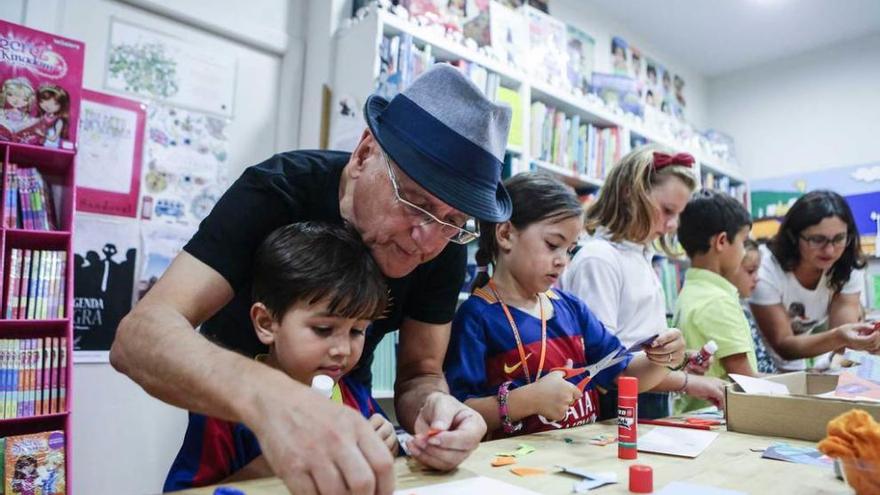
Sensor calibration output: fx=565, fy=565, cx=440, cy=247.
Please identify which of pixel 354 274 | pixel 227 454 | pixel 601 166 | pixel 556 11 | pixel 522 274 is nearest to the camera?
pixel 227 454

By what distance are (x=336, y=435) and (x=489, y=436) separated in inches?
31.2

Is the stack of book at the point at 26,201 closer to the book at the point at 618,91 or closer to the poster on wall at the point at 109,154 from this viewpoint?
the poster on wall at the point at 109,154

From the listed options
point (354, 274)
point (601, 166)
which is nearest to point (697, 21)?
point (601, 166)

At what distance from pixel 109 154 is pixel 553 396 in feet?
6.12

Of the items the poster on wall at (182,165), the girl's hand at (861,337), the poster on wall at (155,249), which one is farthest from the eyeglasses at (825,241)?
the poster on wall at (155,249)

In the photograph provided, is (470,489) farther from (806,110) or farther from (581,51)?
(806,110)

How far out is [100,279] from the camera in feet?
6.75

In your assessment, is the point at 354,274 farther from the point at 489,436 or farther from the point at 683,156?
the point at 683,156

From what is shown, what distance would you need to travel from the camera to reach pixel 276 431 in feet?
1.81

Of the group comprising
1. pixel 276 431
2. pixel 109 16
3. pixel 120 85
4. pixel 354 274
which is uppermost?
pixel 109 16

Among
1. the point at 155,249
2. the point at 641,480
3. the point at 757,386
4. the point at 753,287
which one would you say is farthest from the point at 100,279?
the point at 753,287

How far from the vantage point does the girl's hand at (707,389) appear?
152 cm

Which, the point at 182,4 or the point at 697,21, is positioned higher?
the point at 697,21

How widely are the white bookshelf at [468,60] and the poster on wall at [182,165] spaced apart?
56cm
